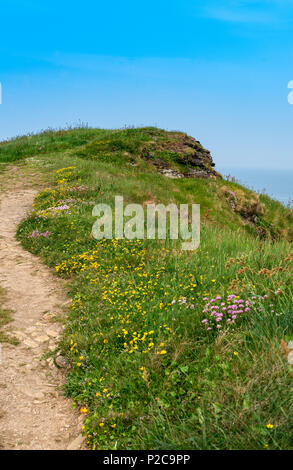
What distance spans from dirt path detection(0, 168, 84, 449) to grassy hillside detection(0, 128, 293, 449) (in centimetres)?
29

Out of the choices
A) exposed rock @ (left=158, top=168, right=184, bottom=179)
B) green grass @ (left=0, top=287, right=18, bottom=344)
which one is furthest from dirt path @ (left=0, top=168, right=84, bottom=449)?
exposed rock @ (left=158, top=168, right=184, bottom=179)

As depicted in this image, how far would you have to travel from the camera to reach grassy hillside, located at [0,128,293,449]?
149 inches

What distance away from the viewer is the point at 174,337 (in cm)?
541

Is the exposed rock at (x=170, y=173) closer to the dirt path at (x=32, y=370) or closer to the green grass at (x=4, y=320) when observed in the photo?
the dirt path at (x=32, y=370)

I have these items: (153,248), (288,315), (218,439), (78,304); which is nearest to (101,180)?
(153,248)

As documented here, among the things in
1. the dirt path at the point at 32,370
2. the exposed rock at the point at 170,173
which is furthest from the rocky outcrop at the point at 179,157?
the dirt path at the point at 32,370

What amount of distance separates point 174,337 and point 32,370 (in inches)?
97.6

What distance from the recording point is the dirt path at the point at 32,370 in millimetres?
4684

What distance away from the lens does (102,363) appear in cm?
561

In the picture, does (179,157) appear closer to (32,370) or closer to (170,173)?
(170,173)

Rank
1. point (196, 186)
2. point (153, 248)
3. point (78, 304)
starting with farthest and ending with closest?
point (196, 186), point (153, 248), point (78, 304)

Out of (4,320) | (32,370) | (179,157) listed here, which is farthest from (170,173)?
(32,370)

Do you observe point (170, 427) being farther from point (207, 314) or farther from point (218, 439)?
point (207, 314)

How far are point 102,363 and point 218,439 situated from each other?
7.99 feet
